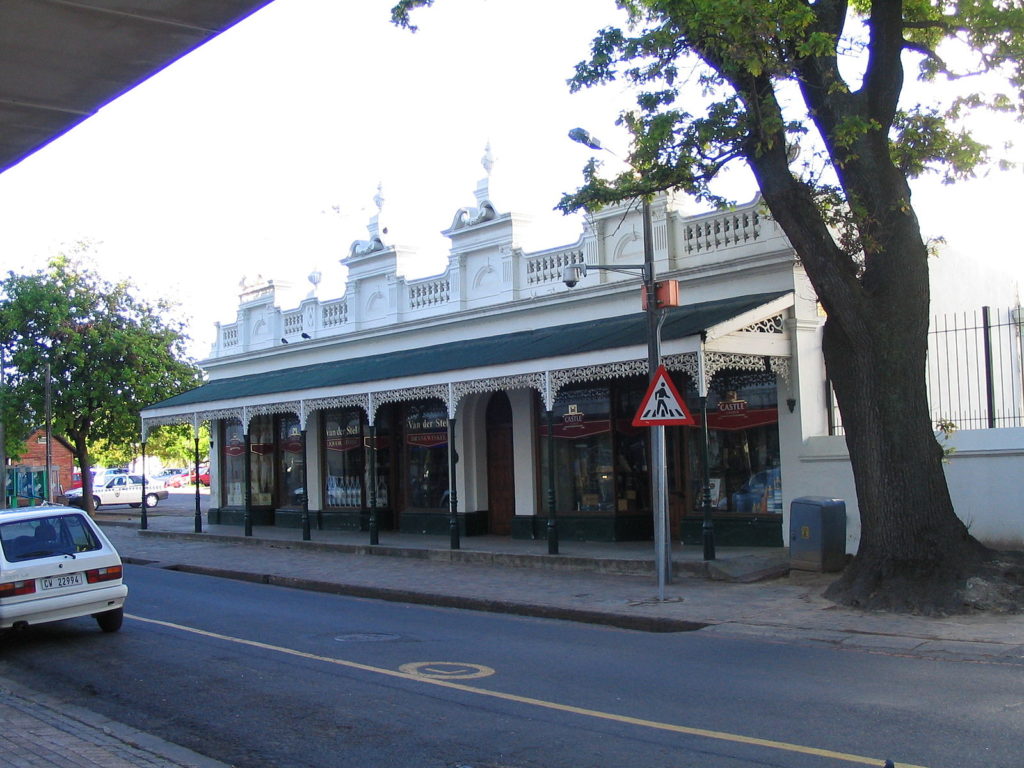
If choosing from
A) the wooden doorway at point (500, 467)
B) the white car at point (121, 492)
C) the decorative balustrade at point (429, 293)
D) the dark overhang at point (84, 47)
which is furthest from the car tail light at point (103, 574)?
the white car at point (121, 492)

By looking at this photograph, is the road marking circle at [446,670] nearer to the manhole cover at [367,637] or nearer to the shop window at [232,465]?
the manhole cover at [367,637]

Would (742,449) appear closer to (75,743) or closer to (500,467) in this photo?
(500,467)

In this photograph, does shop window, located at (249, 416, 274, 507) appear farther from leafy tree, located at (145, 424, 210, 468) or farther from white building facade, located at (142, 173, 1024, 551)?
leafy tree, located at (145, 424, 210, 468)

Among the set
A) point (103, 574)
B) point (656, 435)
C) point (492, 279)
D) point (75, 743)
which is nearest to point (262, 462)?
point (492, 279)

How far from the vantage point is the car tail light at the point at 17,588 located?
1068 cm

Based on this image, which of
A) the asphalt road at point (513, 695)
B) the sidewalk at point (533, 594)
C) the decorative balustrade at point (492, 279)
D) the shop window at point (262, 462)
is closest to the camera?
the asphalt road at point (513, 695)

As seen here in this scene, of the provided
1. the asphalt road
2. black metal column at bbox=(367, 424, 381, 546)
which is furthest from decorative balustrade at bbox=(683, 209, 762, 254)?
the asphalt road

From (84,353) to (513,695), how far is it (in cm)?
2988

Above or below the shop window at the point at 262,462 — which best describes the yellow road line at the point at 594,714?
below

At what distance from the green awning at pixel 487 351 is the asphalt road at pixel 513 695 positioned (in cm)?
576

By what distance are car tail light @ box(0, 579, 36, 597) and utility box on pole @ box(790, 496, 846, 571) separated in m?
9.74

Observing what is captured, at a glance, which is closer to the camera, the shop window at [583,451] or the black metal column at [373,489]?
the shop window at [583,451]

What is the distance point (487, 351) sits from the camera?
20.3 meters

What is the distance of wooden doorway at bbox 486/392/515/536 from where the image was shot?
2223 cm
